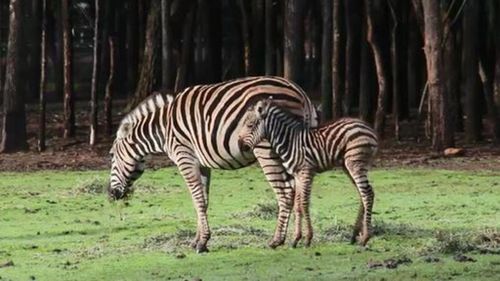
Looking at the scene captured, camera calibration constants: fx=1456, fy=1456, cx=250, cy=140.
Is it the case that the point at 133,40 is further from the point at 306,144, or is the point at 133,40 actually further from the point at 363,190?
the point at 363,190

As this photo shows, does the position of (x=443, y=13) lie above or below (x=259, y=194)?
above

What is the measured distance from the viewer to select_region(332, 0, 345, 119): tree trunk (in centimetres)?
2766

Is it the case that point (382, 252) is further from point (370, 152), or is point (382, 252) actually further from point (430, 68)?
point (430, 68)

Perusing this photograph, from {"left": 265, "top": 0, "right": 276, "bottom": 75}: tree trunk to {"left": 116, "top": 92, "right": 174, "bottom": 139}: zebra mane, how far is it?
1637 centimetres

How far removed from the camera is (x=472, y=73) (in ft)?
92.1

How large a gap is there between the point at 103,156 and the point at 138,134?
11660mm

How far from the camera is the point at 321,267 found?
12719 millimetres

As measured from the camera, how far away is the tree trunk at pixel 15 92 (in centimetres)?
2706

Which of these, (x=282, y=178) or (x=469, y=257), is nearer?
(x=469, y=257)

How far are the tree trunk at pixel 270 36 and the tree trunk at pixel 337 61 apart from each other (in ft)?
10.00

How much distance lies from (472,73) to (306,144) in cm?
1451

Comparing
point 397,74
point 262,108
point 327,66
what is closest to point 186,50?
point 397,74

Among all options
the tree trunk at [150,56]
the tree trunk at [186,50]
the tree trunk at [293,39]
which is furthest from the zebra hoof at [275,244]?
the tree trunk at [150,56]

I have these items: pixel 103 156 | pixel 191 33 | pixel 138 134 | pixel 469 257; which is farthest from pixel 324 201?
pixel 191 33
